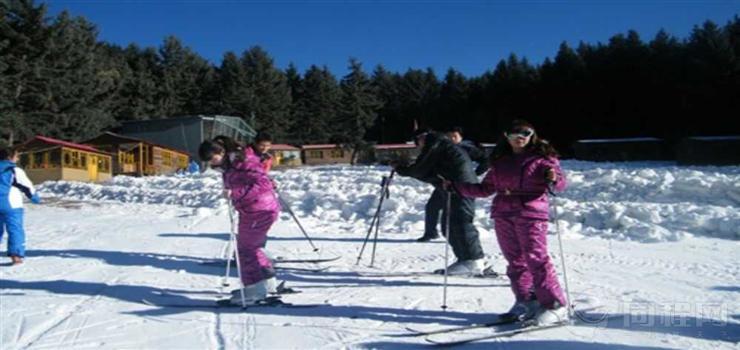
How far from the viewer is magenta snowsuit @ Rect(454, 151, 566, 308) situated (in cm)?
439

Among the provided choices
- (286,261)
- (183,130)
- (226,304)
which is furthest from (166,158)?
(226,304)

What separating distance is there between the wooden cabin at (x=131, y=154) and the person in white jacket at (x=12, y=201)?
35.1 m

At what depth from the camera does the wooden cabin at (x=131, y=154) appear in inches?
1671

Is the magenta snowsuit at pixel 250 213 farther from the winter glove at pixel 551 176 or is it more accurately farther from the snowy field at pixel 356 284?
the winter glove at pixel 551 176

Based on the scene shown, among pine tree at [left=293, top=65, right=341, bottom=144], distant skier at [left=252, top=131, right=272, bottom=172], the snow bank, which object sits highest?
pine tree at [left=293, top=65, right=341, bottom=144]

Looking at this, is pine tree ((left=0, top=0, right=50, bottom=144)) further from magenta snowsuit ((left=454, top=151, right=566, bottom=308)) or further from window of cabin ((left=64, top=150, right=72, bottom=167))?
magenta snowsuit ((left=454, top=151, right=566, bottom=308))

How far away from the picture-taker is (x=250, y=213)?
5527mm

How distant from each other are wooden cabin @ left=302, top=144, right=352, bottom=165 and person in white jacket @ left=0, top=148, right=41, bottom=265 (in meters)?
61.7

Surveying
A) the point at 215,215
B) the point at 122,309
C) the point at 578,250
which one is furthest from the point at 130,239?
the point at 578,250

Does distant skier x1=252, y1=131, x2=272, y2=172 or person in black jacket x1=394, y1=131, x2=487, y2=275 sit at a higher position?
distant skier x1=252, y1=131, x2=272, y2=172

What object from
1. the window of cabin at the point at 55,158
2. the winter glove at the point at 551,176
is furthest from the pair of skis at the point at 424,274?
the window of cabin at the point at 55,158

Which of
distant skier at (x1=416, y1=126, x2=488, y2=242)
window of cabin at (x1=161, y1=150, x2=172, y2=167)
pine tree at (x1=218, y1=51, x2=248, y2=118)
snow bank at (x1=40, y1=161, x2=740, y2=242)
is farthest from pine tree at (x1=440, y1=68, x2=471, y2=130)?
distant skier at (x1=416, y1=126, x2=488, y2=242)

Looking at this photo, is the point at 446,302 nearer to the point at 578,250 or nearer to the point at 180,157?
the point at 578,250

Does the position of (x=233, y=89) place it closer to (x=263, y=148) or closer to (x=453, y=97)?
(x=453, y=97)
